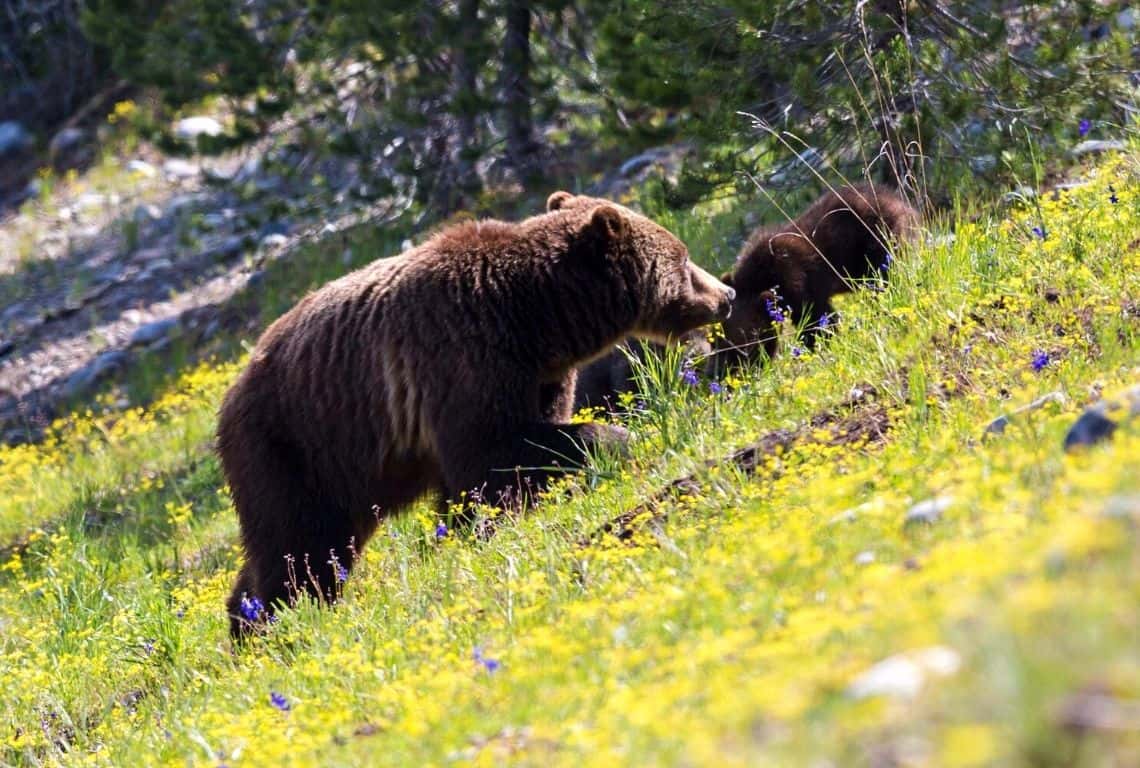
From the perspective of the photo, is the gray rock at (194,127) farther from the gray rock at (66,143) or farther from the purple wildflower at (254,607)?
the purple wildflower at (254,607)

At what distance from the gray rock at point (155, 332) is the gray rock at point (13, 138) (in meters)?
7.34

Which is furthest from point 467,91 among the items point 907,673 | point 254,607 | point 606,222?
point 907,673

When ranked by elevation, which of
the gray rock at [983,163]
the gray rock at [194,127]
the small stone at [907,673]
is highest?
the small stone at [907,673]

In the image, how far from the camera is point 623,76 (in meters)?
11.8

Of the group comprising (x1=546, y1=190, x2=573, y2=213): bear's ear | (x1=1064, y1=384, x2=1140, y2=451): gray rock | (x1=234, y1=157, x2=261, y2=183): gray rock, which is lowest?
(x1=234, y1=157, x2=261, y2=183): gray rock

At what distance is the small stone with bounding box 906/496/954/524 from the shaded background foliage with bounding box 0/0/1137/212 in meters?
3.30

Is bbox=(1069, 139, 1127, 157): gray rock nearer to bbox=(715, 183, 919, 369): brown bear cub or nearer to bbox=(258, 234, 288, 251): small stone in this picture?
bbox=(715, 183, 919, 369): brown bear cub

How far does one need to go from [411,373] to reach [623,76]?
227 inches

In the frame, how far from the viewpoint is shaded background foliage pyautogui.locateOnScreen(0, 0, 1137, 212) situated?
8.76 m

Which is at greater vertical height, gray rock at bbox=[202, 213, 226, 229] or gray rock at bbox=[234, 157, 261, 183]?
gray rock at bbox=[234, 157, 261, 183]

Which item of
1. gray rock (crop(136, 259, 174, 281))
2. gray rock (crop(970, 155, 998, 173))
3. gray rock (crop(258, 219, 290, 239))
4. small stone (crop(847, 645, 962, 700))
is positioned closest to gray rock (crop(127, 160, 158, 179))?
gray rock (crop(136, 259, 174, 281))

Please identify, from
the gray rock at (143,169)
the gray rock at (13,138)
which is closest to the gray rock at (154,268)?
the gray rock at (143,169)

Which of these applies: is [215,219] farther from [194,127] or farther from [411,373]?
[411,373]

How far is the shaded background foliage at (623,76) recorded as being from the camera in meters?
8.76
